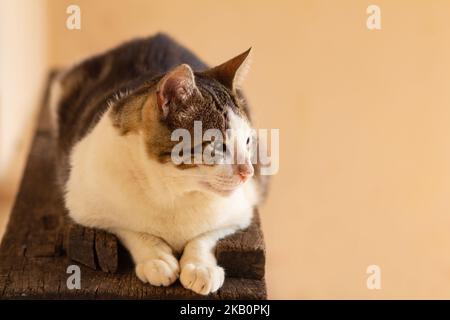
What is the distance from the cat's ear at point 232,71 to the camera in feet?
4.02

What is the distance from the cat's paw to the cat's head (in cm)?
14

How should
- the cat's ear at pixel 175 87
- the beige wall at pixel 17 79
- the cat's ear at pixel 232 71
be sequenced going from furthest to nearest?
the beige wall at pixel 17 79
the cat's ear at pixel 232 71
the cat's ear at pixel 175 87

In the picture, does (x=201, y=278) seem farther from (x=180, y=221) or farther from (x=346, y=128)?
(x=346, y=128)

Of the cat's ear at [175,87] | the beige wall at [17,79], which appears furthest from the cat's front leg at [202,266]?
the beige wall at [17,79]

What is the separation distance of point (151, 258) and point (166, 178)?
0.52ft

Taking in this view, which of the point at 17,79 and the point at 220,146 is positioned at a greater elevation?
the point at 17,79

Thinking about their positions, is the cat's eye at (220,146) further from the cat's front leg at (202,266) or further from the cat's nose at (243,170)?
the cat's front leg at (202,266)

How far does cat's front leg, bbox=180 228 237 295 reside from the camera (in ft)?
3.75

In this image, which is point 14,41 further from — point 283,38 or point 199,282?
point 199,282

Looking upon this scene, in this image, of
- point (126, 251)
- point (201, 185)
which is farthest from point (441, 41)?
point (126, 251)

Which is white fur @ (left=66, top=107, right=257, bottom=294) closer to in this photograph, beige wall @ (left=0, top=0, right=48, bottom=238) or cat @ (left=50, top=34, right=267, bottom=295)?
cat @ (left=50, top=34, right=267, bottom=295)

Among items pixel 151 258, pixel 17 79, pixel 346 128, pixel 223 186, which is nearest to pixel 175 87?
pixel 223 186

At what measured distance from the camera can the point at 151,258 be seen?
1.20m

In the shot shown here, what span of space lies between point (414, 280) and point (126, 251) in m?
0.94
